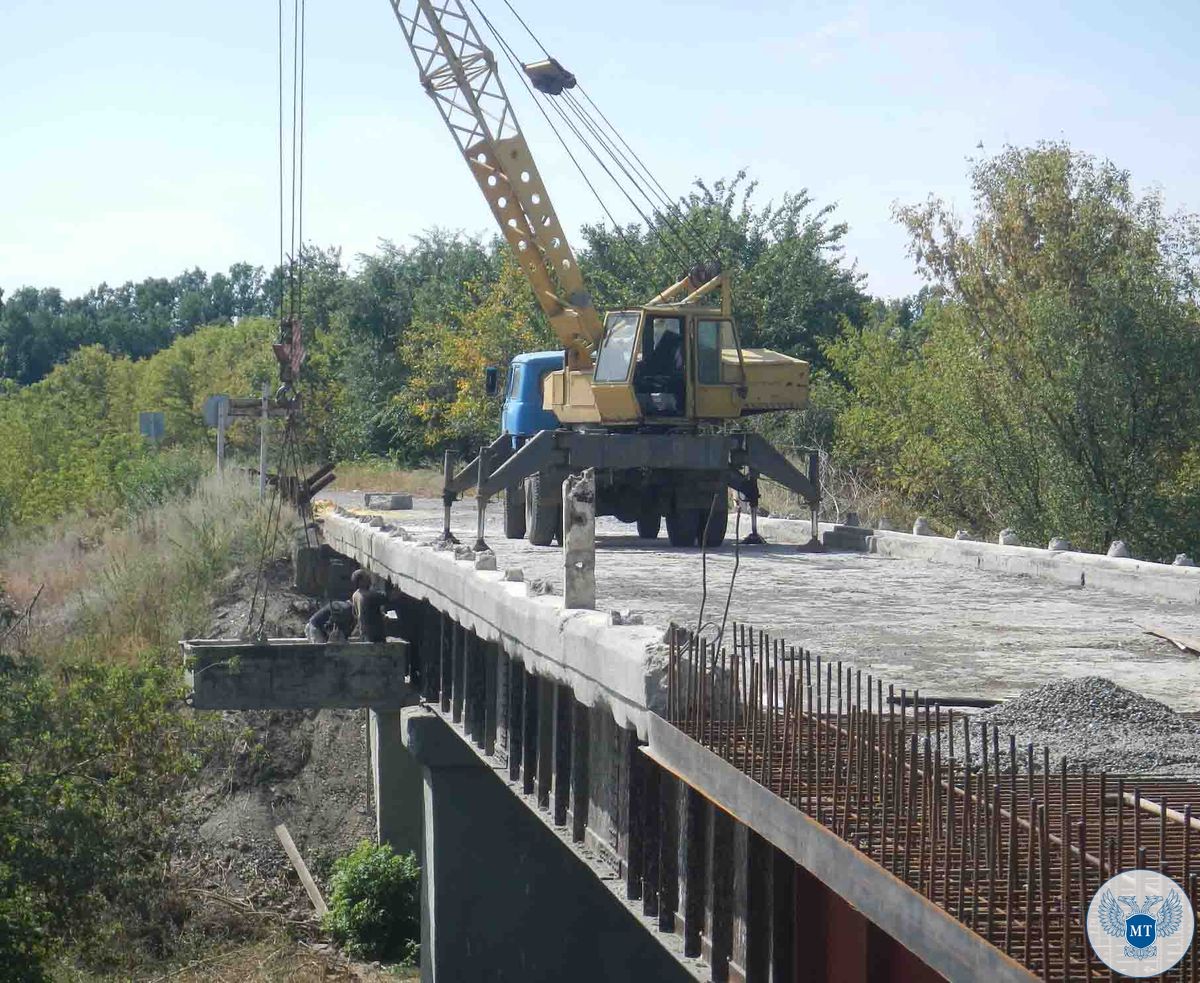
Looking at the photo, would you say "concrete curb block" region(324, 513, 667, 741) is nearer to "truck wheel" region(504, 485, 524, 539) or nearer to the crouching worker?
the crouching worker

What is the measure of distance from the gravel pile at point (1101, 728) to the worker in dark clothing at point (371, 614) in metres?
13.1

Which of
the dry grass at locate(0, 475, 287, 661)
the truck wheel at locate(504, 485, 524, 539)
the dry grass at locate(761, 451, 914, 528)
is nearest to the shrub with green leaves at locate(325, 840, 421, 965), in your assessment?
the truck wheel at locate(504, 485, 524, 539)

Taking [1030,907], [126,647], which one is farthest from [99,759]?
[1030,907]

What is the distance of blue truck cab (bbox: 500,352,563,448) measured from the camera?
28.6m

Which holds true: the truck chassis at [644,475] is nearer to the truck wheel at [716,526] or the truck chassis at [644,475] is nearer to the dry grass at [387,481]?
the truck wheel at [716,526]

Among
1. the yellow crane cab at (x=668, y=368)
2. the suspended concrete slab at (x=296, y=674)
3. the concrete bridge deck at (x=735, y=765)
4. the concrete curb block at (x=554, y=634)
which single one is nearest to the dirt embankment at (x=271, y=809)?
the concrete bridge deck at (x=735, y=765)

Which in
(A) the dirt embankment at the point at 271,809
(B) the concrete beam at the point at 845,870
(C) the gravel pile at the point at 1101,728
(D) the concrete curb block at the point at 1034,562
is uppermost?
(C) the gravel pile at the point at 1101,728

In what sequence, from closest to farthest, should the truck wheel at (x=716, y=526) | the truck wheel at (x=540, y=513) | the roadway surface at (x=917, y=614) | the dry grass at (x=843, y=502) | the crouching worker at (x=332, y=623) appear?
the roadway surface at (x=917, y=614) → the truck wheel at (x=540, y=513) → the truck wheel at (x=716, y=526) → the crouching worker at (x=332, y=623) → the dry grass at (x=843, y=502)

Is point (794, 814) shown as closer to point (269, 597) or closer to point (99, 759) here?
point (99, 759)

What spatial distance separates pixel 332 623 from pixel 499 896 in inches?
192

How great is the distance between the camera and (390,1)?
106ft

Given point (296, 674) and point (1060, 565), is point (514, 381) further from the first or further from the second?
point (1060, 565)

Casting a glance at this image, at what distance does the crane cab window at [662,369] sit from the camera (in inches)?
884

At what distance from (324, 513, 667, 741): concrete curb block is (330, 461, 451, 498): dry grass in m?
26.6
